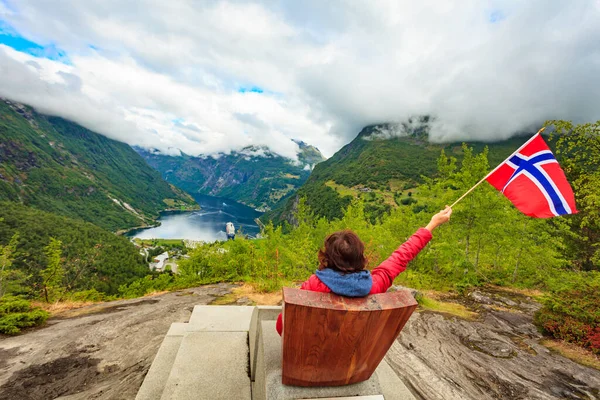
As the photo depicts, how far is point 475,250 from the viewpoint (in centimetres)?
1474

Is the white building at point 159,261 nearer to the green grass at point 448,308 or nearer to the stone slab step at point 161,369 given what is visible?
the green grass at point 448,308

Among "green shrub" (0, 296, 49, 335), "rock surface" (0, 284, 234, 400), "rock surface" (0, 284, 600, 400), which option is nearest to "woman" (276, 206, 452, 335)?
"rock surface" (0, 284, 600, 400)

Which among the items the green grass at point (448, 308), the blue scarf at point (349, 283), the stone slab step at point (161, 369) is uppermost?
the blue scarf at point (349, 283)

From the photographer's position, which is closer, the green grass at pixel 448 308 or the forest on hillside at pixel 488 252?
the forest on hillside at pixel 488 252

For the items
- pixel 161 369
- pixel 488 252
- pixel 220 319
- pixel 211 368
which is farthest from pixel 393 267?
pixel 488 252

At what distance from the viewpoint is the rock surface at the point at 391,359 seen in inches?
167

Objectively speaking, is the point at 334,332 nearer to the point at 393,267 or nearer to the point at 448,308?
the point at 393,267

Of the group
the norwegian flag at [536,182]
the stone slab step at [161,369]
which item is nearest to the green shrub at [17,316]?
the stone slab step at [161,369]

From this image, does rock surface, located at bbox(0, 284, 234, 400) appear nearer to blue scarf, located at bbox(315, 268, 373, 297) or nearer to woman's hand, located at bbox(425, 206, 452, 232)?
blue scarf, located at bbox(315, 268, 373, 297)

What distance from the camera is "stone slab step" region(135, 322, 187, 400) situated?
11.4 feet

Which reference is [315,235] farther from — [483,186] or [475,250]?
[483,186]

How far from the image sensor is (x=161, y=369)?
3938 millimetres

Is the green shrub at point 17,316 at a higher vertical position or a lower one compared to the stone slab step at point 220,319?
lower

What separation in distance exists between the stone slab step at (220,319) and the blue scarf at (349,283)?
11.1 ft
